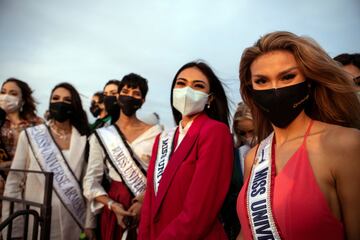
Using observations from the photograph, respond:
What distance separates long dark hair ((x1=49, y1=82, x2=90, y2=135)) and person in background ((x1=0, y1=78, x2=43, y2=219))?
0.97 metres

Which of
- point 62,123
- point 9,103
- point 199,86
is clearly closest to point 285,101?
point 199,86

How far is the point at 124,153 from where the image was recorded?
126 inches

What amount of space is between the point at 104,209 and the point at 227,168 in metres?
1.48

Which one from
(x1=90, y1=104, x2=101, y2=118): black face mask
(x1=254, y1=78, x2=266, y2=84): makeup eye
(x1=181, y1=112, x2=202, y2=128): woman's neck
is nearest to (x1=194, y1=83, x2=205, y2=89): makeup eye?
(x1=181, y1=112, x2=202, y2=128): woman's neck

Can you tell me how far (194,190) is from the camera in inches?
82.4

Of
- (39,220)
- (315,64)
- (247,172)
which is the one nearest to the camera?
(315,64)

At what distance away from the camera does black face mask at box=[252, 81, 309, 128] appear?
171 cm

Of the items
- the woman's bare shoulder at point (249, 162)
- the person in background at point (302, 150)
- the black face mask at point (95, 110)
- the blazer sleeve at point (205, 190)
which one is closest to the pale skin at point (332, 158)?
the person in background at point (302, 150)

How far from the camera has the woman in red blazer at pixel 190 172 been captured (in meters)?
2.05

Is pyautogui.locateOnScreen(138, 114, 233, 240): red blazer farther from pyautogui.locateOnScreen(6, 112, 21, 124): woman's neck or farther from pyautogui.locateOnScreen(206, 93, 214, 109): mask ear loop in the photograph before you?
pyautogui.locateOnScreen(6, 112, 21, 124): woman's neck

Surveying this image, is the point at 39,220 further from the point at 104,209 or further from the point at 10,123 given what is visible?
the point at 10,123

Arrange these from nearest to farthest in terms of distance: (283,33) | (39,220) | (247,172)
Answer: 1. (283,33)
2. (247,172)
3. (39,220)

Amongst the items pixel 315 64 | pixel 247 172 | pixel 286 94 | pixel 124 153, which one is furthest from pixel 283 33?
pixel 124 153

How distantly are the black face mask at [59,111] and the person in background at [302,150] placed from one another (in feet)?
7.92
